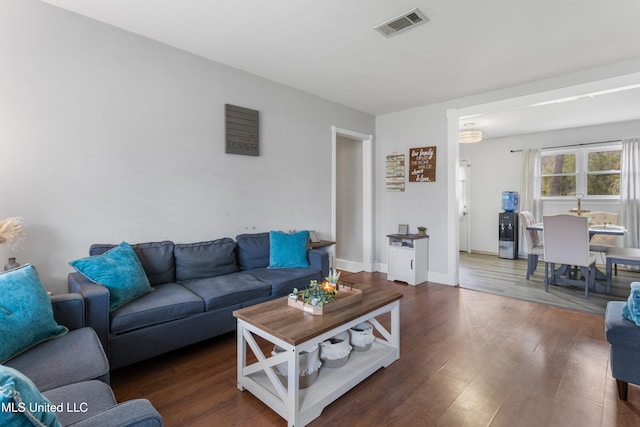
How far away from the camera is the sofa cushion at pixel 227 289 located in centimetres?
247

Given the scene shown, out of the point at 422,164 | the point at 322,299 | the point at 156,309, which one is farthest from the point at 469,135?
the point at 156,309

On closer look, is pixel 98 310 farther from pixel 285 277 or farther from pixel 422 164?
pixel 422 164

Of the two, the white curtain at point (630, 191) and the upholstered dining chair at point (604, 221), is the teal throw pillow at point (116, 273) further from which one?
the white curtain at point (630, 191)

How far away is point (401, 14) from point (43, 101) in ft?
9.09

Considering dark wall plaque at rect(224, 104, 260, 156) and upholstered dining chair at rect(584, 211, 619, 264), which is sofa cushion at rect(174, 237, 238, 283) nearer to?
dark wall plaque at rect(224, 104, 260, 156)

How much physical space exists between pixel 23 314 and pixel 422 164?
4.50 meters

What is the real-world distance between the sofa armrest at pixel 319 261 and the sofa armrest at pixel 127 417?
248 centimetres

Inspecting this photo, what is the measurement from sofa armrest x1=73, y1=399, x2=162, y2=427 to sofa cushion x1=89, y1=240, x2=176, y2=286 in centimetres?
186

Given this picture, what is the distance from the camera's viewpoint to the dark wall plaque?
3.35 metres

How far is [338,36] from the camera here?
8.87ft

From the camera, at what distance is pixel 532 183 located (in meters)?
6.34

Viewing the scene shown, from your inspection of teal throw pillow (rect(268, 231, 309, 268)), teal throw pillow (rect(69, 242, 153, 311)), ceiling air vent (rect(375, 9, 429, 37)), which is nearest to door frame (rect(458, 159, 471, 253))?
teal throw pillow (rect(268, 231, 309, 268))

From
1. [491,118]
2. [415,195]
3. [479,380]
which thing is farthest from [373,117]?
[479,380]

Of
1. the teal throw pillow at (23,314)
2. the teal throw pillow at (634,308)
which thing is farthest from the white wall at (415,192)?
the teal throw pillow at (23,314)
